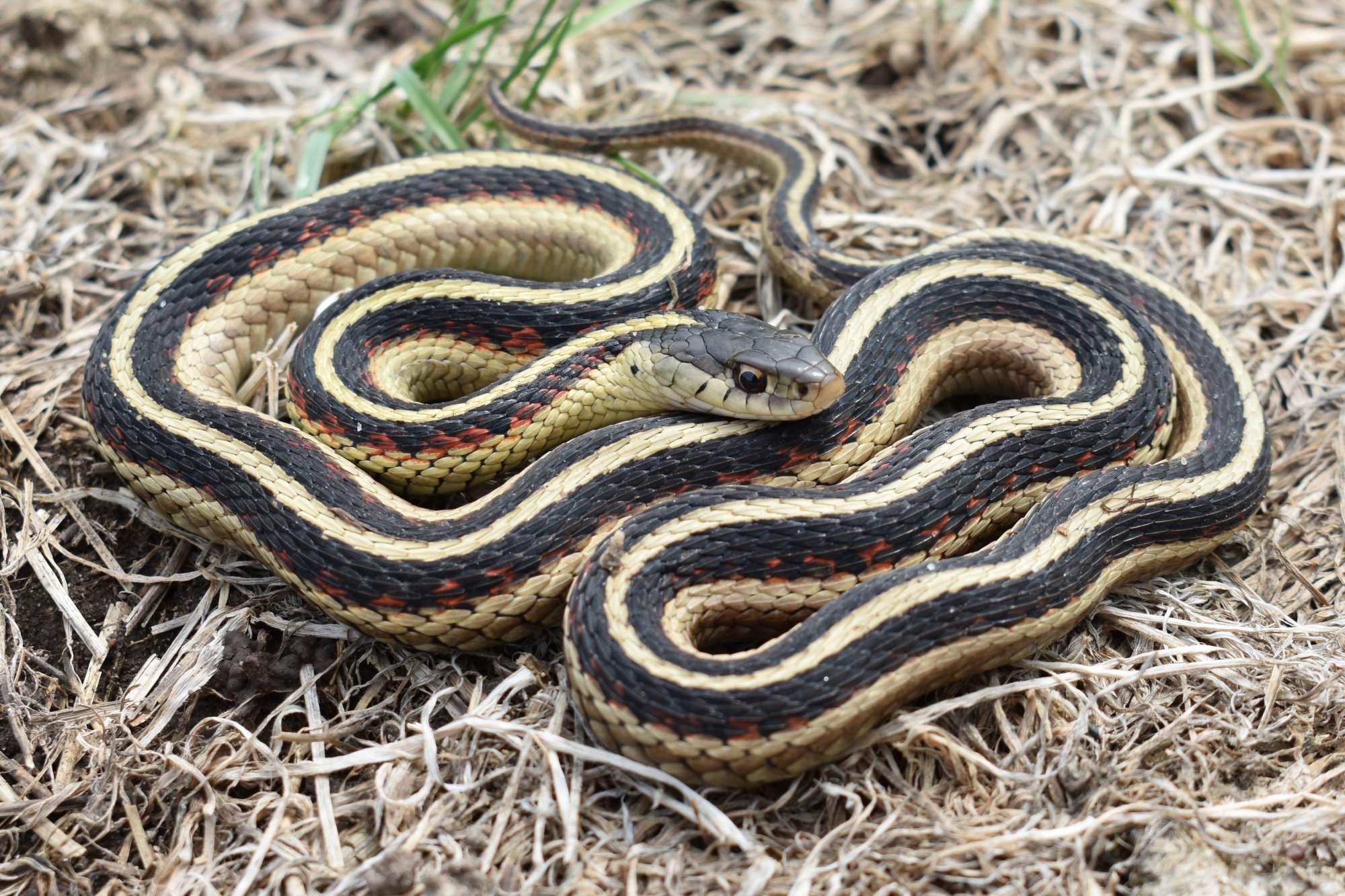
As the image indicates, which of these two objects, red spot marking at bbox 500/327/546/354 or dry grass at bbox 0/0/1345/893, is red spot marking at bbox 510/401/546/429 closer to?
red spot marking at bbox 500/327/546/354

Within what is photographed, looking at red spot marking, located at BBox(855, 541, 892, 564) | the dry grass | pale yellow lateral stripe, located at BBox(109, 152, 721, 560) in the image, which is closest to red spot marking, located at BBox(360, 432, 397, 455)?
pale yellow lateral stripe, located at BBox(109, 152, 721, 560)

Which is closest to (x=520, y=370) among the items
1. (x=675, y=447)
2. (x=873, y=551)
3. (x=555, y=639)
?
(x=675, y=447)

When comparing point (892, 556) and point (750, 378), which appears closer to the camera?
point (892, 556)

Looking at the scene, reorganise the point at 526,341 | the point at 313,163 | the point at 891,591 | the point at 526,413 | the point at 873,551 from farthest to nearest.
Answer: the point at 313,163
the point at 526,341
the point at 526,413
the point at 873,551
the point at 891,591

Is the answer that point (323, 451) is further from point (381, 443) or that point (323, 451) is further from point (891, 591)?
point (891, 591)

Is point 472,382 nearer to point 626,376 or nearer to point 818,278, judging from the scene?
point 626,376

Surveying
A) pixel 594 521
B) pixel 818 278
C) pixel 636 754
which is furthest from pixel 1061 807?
pixel 818 278

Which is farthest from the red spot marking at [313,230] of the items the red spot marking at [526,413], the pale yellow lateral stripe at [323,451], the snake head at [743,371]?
the snake head at [743,371]
